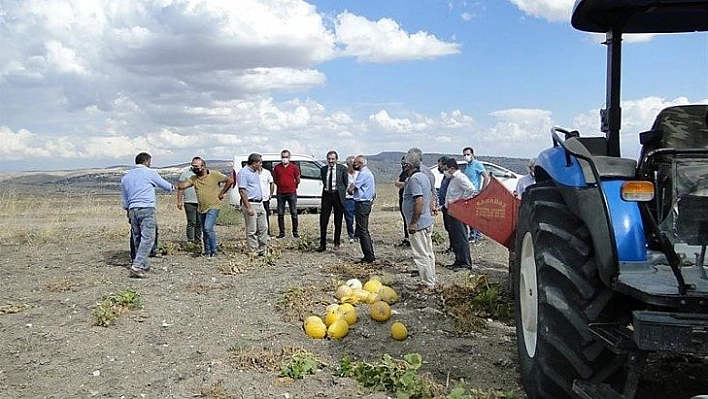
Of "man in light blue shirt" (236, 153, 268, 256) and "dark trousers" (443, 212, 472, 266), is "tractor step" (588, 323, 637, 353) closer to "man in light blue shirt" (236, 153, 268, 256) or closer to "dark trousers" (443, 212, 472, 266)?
"dark trousers" (443, 212, 472, 266)

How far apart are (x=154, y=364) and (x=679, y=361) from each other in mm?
4241

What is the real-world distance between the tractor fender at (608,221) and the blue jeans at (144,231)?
291 inches

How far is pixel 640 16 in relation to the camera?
459cm

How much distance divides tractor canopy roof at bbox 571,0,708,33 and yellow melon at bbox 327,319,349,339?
3.43m

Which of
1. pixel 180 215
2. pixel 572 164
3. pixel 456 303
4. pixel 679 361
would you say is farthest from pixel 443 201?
pixel 180 215

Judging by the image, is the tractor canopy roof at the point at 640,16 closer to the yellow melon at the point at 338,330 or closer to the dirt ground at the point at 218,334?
the dirt ground at the point at 218,334

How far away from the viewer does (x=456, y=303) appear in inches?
289

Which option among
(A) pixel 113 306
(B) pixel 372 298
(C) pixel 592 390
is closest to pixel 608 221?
(C) pixel 592 390

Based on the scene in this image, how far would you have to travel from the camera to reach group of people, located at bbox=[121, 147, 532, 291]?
28.3 feet

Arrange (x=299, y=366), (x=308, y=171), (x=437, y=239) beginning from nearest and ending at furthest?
1. (x=299, y=366)
2. (x=437, y=239)
3. (x=308, y=171)

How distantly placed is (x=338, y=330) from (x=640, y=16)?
3.74 metres

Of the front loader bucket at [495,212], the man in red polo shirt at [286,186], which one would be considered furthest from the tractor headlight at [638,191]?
the man in red polo shirt at [286,186]

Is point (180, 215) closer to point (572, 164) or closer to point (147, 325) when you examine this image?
point (147, 325)

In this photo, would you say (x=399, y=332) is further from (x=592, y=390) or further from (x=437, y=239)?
(x=437, y=239)
